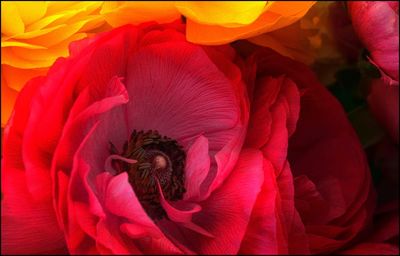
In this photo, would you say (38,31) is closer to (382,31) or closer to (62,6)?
(62,6)

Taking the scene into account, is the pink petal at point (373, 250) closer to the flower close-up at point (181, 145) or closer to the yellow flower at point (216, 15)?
the flower close-up at point (181, 145)

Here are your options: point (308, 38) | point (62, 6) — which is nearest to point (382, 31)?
point (308, 38)

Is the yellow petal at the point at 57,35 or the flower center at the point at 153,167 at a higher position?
the yellow petal at the point at 57,35

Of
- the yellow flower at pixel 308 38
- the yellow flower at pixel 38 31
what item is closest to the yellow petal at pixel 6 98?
the yellow flower at pixel 38 31

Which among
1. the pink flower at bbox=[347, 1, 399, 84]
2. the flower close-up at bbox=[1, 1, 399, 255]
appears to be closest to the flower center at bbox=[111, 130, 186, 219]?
the flower close-up at bbox=[1, 1, 399, 255]

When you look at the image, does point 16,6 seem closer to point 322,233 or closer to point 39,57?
point 39,57

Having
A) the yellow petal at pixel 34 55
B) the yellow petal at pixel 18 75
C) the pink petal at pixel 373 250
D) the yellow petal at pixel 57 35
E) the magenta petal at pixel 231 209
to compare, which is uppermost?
the yellow petal at pixel 57 35
